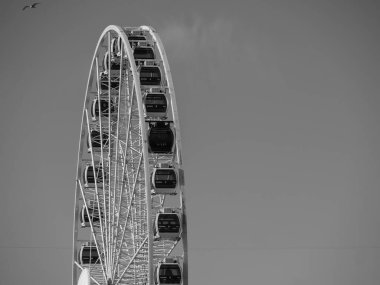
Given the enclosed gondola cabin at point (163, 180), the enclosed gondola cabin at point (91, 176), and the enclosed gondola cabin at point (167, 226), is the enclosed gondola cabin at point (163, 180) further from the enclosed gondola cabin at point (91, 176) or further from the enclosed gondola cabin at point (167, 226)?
the enclosed gondola cabin at point (91, 176)

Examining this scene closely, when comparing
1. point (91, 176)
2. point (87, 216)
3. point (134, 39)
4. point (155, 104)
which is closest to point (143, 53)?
point (134, 39)

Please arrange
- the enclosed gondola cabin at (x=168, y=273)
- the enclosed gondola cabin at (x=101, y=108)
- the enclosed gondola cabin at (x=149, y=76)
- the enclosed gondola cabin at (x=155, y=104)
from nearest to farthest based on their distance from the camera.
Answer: the enclosed gondola cabin at (x=168, y=273)
the enclosed gondola cabin at (x=155, y=104)
the enclosed gondola cabin at (x=149, y=76)
the enclosed gondola cabin at (x=101, y=108)

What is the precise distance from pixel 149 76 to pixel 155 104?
5.18ft

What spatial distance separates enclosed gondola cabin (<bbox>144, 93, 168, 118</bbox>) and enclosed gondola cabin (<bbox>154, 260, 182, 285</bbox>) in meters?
7.56

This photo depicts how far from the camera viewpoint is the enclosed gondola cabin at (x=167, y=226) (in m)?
49.1

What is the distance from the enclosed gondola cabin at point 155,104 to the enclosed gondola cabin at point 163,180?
3.34 meters

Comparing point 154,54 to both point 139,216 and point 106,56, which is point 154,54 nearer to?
point 106,56

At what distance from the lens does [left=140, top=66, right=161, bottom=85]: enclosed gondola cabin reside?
172ft

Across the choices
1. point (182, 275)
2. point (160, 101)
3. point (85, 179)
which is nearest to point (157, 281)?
point (182, 275)

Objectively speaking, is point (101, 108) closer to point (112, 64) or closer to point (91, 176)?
point (112, 64)

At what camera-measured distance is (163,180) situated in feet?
164

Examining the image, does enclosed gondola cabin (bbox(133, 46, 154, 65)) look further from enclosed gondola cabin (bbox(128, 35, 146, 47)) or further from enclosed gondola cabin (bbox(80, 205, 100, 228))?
enclosed gondola cabin (bbox(80, 205, 100, 228))

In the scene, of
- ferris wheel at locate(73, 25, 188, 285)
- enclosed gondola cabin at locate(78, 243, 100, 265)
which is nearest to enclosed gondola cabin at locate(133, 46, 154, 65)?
ferris wheel at locate(73, 25, 188, 285)

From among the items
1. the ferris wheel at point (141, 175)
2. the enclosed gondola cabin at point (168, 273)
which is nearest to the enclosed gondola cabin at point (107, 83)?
the ferris wheel at point (141, 175)
